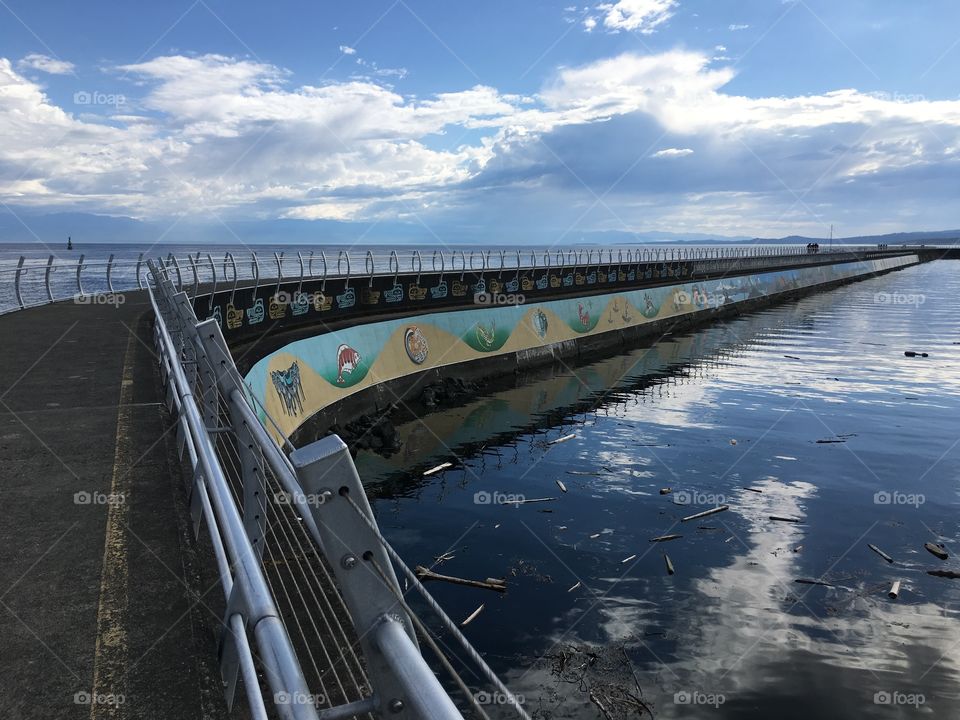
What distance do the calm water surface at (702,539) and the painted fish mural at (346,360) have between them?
3085mm

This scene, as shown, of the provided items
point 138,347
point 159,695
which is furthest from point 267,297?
point 159,695

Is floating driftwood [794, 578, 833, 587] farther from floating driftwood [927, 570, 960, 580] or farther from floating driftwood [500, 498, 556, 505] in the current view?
floating driftwood [500, 498, 556, 505]

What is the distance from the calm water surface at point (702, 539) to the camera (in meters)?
9.77

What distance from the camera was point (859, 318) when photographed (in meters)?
62.5

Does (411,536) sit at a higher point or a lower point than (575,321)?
lower

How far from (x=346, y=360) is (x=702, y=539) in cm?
1454

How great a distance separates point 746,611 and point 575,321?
30613 mm

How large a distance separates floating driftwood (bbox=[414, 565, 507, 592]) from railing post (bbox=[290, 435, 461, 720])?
1041cm

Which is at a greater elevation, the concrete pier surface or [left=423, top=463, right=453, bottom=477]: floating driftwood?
the concrete pier surface

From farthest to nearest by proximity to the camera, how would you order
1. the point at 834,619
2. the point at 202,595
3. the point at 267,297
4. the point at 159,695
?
the point at 267,297 < the point at 834,619 < the point at 202,595 < the point at 159,695

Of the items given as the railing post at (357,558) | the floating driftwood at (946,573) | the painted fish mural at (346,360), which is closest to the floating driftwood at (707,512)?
the floating driftwood at (946,573)

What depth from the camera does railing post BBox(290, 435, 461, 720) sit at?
92.4 inches

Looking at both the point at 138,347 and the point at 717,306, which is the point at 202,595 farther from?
the point at 717,306

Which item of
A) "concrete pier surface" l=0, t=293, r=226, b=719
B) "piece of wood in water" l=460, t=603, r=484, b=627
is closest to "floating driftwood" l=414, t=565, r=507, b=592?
"piece of wood in water" l=460, t=603, r=484, b=627
